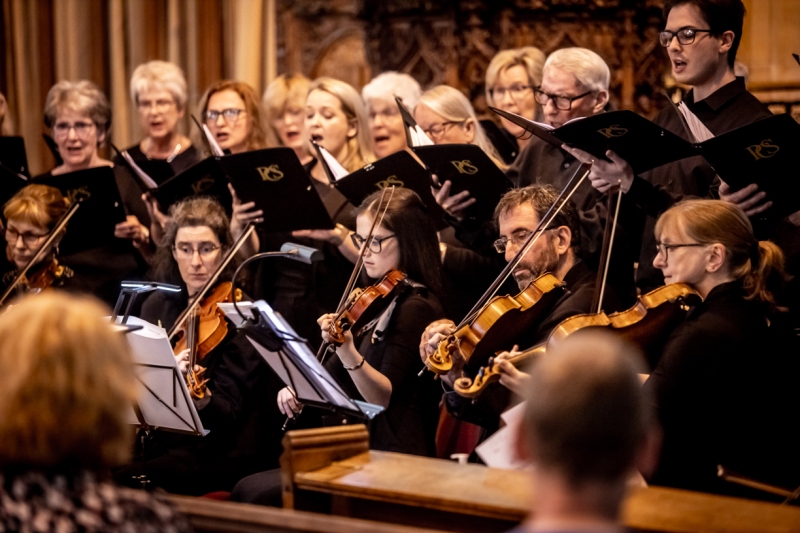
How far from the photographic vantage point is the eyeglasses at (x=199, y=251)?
13.9 ft

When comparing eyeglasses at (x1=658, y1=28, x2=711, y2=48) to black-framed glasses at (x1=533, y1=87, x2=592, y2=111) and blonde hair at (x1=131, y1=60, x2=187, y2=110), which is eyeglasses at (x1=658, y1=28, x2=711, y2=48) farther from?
blonde hair at (x1=131, y1=60, x2=187, y2=110)

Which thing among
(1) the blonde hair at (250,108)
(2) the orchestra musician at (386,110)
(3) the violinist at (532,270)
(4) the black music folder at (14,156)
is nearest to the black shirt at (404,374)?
(3) the violinist at (532,270)

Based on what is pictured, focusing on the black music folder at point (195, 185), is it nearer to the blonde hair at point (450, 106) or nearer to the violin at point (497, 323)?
the blonde hair at point (450, 106)

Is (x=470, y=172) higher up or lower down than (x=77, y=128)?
lower down

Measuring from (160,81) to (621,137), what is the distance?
291cm

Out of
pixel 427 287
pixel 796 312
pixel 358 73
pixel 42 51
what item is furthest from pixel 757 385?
pixel 42 51

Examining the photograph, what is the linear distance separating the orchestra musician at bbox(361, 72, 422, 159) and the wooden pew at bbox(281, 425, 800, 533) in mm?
2433

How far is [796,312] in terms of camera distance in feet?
11.7

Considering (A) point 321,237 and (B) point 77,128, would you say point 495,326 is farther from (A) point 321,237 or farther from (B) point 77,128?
(B) point 77,128

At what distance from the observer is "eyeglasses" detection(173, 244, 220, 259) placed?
4.24 m

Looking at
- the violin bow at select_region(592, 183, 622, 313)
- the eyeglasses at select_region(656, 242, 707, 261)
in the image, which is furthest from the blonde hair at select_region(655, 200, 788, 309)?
the violin bow at select_region(592, 183, 622, 313)

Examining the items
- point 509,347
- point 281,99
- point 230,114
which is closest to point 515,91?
point 281,99

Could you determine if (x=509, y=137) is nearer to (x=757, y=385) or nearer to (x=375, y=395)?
(x=375, y=395)

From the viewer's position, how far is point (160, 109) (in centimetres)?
535
